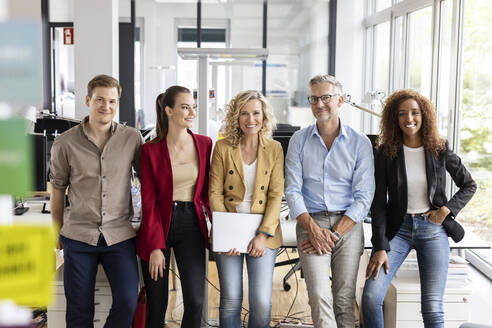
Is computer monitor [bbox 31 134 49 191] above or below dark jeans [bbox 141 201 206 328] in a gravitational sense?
above

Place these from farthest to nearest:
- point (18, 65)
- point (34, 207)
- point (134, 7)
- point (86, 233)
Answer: point (134, 7) → point (34, 207) → point (86, 233) → point (18, 65)

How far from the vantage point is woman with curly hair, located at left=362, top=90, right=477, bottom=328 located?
244 centimetres

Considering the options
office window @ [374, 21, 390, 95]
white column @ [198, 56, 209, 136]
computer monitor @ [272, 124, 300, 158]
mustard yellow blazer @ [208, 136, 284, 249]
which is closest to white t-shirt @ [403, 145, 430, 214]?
mustard yellow blazer @ [208, 136, 284, 249]

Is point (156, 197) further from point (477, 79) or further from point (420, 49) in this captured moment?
point (420, 49)

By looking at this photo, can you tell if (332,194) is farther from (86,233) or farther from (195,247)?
(86,233)

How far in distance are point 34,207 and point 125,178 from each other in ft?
4.47

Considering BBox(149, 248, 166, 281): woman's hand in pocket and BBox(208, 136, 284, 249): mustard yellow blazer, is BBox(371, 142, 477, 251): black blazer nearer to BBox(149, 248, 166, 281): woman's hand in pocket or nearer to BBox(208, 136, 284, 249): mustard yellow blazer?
BBox(208, 136, 284, 249): mustard yellow blazer

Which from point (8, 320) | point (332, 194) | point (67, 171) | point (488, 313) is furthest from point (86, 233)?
point (488, 313)

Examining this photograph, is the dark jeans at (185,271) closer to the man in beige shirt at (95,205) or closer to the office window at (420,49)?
the man in beige shirt at (95,205)

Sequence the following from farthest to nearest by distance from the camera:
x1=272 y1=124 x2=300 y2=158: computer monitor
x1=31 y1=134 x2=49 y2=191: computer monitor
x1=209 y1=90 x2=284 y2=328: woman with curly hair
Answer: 1. x1=272 y1=124 x2=300 y2=158: computer monitor
2. x1=31 y1=134 x2=49 y2=191: computer monitor
3. x1=209 y1=90 x2=284 y2=328: woman with curly hair

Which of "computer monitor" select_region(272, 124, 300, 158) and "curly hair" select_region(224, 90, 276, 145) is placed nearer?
"curly hair" select_region(224, 90, 276, 145)

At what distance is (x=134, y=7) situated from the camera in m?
8.16

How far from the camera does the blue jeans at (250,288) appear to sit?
7.95ft

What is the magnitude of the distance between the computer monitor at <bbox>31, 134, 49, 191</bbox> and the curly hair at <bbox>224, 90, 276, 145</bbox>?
1.32m
